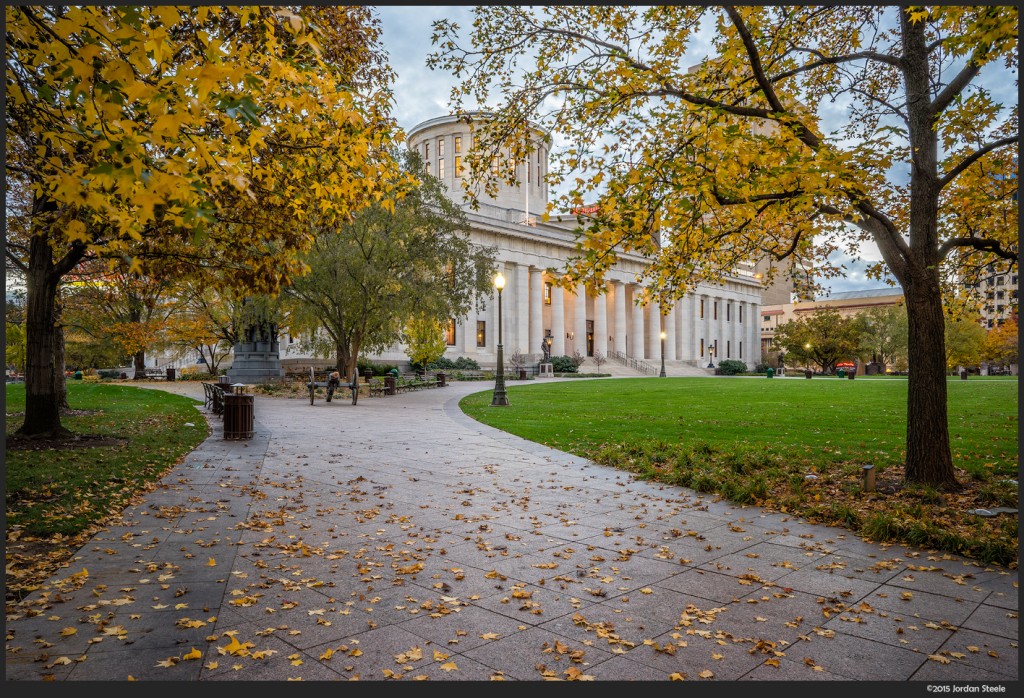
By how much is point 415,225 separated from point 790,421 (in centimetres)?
1773

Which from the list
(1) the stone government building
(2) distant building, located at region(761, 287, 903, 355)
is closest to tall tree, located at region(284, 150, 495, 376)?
(1) the stone government building

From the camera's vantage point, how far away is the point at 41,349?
484 inches

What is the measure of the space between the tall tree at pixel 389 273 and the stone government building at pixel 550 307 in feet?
54.5

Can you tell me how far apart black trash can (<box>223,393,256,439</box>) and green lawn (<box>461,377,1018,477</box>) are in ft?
20.0

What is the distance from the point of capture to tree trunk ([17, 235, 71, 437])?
12.2m

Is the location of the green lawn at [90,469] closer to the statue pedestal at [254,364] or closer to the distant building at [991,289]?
the distant building at [991,289]

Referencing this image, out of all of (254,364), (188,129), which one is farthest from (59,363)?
(254,364)

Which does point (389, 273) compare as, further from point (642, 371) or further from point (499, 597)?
point (642, 371)

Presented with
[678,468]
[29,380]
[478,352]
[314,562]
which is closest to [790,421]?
[678,468]

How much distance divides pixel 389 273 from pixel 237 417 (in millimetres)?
14444

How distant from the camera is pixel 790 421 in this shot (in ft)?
55.5

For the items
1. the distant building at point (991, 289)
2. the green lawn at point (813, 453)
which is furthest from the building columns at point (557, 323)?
the distant building at point (991, 289)

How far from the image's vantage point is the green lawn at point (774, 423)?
38.5 ft
